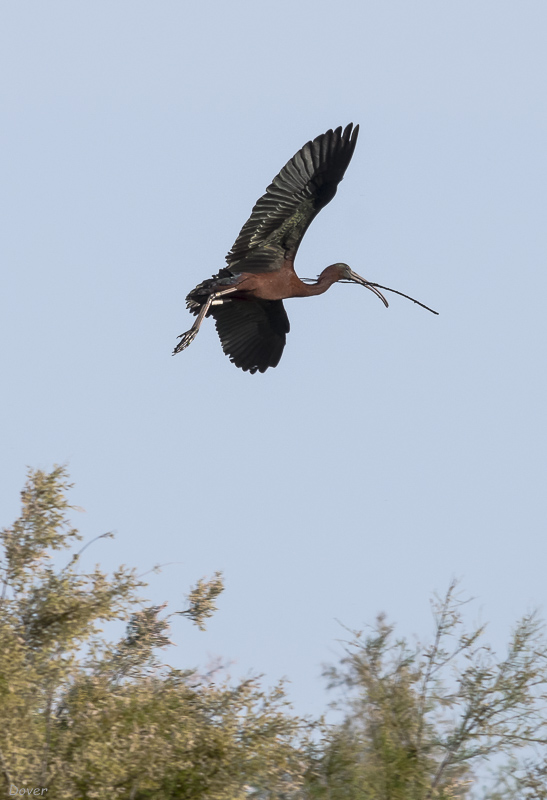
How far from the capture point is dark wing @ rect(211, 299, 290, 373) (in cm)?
1500

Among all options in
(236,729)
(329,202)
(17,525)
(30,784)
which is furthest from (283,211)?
(30,784)

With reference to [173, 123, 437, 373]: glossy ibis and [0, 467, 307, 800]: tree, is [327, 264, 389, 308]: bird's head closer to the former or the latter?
[173, 123, 437, 373]: glossy ibis

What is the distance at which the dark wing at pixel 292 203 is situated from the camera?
1319 cm

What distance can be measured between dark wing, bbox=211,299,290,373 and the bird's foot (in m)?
1.77

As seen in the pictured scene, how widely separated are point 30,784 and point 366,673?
3854 millimetres

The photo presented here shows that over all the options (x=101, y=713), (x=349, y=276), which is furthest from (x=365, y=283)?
(x=101, y=713)

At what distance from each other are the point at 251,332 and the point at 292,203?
2183mm

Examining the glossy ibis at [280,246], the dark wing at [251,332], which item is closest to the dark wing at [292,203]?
the glossy ibis at [280,246]

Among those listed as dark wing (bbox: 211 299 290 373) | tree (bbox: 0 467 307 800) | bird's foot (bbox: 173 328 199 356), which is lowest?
tree (bbox: 0 467 307 800)

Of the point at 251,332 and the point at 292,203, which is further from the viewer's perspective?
the point at 251,332

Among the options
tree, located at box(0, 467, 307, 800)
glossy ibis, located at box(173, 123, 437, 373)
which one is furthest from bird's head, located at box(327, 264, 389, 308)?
tree, located at box(0, 467, 307, 800)

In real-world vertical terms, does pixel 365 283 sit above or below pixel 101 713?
above

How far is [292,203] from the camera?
44.2 ft

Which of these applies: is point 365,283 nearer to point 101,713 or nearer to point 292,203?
point 292,203
